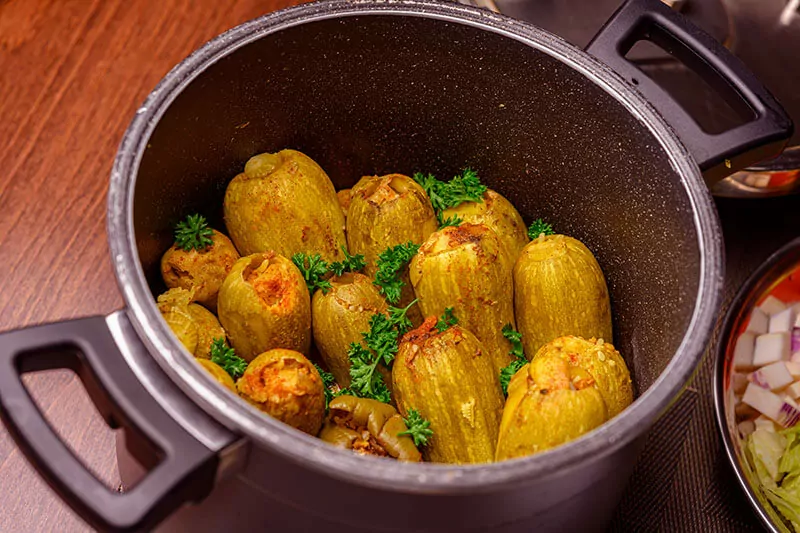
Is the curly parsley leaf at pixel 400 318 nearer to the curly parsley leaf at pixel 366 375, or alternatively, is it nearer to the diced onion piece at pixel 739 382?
the curly parsley leaf at pixel 366 375

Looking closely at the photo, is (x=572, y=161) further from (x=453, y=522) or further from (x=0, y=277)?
(x=0, y=277)

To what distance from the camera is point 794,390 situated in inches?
36.6

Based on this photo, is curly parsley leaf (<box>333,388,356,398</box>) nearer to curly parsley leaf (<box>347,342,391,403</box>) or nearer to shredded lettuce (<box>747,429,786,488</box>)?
curly parsley leaf (<box>347,342,391,403</box>)

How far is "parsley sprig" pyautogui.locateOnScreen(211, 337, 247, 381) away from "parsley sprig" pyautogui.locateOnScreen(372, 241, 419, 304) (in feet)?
0.43

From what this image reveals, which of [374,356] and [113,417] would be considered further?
[374,356]

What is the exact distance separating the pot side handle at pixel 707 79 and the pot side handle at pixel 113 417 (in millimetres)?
429

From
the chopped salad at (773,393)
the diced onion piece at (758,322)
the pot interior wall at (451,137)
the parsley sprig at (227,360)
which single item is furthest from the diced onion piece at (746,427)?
the parsley sprig at (227,360)

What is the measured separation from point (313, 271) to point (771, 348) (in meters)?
0.54

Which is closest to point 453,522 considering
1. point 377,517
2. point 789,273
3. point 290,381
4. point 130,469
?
point 377,517

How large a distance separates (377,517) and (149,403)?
0.15m

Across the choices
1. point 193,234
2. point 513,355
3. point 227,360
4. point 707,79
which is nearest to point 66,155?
point 193,234

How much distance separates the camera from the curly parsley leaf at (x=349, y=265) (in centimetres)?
72

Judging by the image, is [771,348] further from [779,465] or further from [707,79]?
[707,79]

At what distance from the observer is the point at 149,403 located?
1.62ft
